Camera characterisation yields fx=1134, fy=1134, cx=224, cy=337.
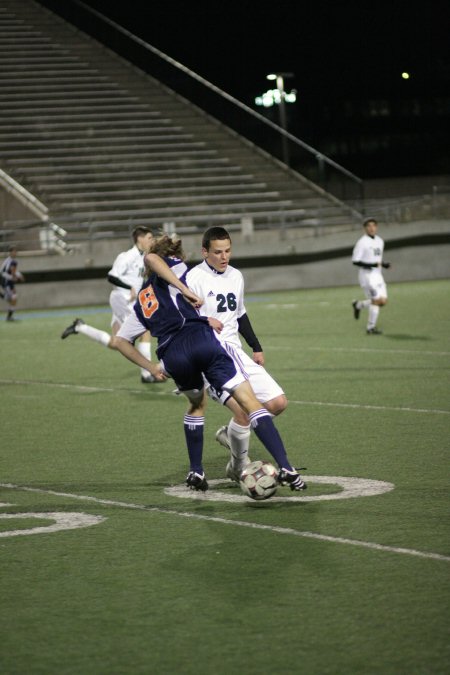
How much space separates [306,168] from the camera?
35969 mm

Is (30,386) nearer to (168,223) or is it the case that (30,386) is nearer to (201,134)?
(168,223)

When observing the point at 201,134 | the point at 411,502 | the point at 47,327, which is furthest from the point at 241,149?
the point at 411,502

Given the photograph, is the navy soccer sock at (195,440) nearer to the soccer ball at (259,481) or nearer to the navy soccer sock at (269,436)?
the navy soccer sock at (269,436)

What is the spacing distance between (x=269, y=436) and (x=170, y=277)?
124 cm

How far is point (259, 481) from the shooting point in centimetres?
678

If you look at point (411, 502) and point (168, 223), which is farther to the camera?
point (168, 223)

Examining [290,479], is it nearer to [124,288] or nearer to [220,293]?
[220,293]

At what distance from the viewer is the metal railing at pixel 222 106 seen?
34750 millimetres

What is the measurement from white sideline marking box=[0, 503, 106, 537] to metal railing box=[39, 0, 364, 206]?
28138mm

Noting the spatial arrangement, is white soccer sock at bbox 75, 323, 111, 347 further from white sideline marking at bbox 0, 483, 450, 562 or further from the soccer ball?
the soccer ball

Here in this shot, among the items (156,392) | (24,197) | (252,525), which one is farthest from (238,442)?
(24,197)

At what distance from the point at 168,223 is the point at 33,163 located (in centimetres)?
601

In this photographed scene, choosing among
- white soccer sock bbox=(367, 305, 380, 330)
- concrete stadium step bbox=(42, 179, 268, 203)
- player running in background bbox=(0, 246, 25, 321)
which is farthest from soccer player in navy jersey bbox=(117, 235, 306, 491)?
concrete stadium step bbox=(42, 179, 268, 203)

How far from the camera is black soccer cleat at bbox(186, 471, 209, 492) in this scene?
7.55 metres
